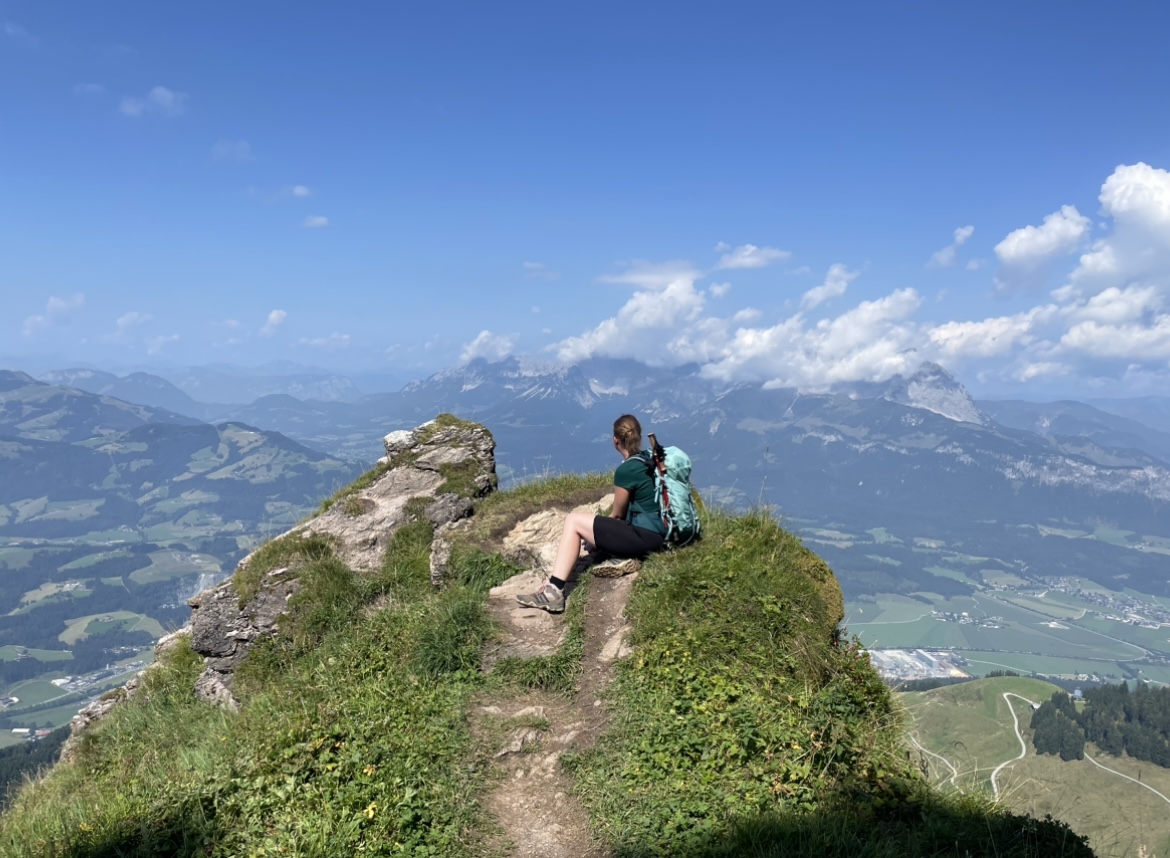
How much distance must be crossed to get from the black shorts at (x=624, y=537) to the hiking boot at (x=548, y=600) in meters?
1.18

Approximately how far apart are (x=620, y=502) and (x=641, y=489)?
46 cm

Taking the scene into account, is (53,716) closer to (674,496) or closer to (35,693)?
(35,693)

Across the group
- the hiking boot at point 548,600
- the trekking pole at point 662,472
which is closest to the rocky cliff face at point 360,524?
the hiking boot at point 548,600

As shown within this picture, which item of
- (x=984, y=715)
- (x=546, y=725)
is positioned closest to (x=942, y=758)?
(x=546, y=725)

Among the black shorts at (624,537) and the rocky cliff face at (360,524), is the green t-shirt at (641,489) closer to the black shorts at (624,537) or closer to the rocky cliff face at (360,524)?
the black shorts at (624,537)

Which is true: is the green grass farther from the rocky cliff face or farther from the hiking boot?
the hiking boot

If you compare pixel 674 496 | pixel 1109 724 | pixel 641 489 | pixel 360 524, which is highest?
pixel 641 489

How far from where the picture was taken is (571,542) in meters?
11.3

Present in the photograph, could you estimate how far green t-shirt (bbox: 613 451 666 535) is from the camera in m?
11.4

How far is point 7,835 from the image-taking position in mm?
7473

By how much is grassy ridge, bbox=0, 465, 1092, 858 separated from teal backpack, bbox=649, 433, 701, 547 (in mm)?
404

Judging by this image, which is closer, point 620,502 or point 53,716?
point 620,502

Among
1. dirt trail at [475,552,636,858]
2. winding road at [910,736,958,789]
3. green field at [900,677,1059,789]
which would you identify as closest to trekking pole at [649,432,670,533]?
dirt trail at [475,552,636,858]

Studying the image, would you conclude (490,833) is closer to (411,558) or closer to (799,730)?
(799,730)
